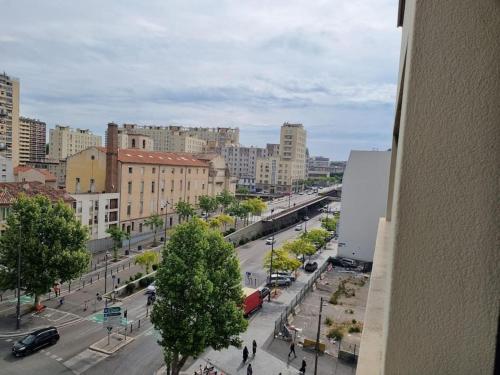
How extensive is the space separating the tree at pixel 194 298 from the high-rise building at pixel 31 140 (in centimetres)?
11257

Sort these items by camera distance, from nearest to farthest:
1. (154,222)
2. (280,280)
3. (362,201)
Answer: (280,280), (362,201), (154,222)

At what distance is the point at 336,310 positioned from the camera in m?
30.8

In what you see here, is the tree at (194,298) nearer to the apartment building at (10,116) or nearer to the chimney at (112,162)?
the chimney at (112,162)

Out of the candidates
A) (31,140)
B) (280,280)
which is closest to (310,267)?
(280,280)

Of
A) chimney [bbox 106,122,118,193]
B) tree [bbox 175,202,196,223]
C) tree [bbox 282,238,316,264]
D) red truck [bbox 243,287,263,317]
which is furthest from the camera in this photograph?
tree [bbox 175,202,196,223]

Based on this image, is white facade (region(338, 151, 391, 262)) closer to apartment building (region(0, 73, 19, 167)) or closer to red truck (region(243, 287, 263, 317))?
red truck (region(243, 287, 263, 317))

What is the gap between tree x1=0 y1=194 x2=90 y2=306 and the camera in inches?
990

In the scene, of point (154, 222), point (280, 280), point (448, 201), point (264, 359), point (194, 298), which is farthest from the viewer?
point (154, 222)

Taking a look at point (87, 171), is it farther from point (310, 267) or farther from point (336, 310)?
point (336, 310)

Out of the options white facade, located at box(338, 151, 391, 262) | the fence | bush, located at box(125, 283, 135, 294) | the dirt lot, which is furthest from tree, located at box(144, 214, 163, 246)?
white facade, located at box(338, 151, 391, 262)

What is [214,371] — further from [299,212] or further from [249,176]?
[249,176]

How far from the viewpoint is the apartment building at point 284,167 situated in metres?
126

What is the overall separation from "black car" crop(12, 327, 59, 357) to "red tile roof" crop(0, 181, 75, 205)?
1565cm

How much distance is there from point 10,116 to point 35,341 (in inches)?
2784
